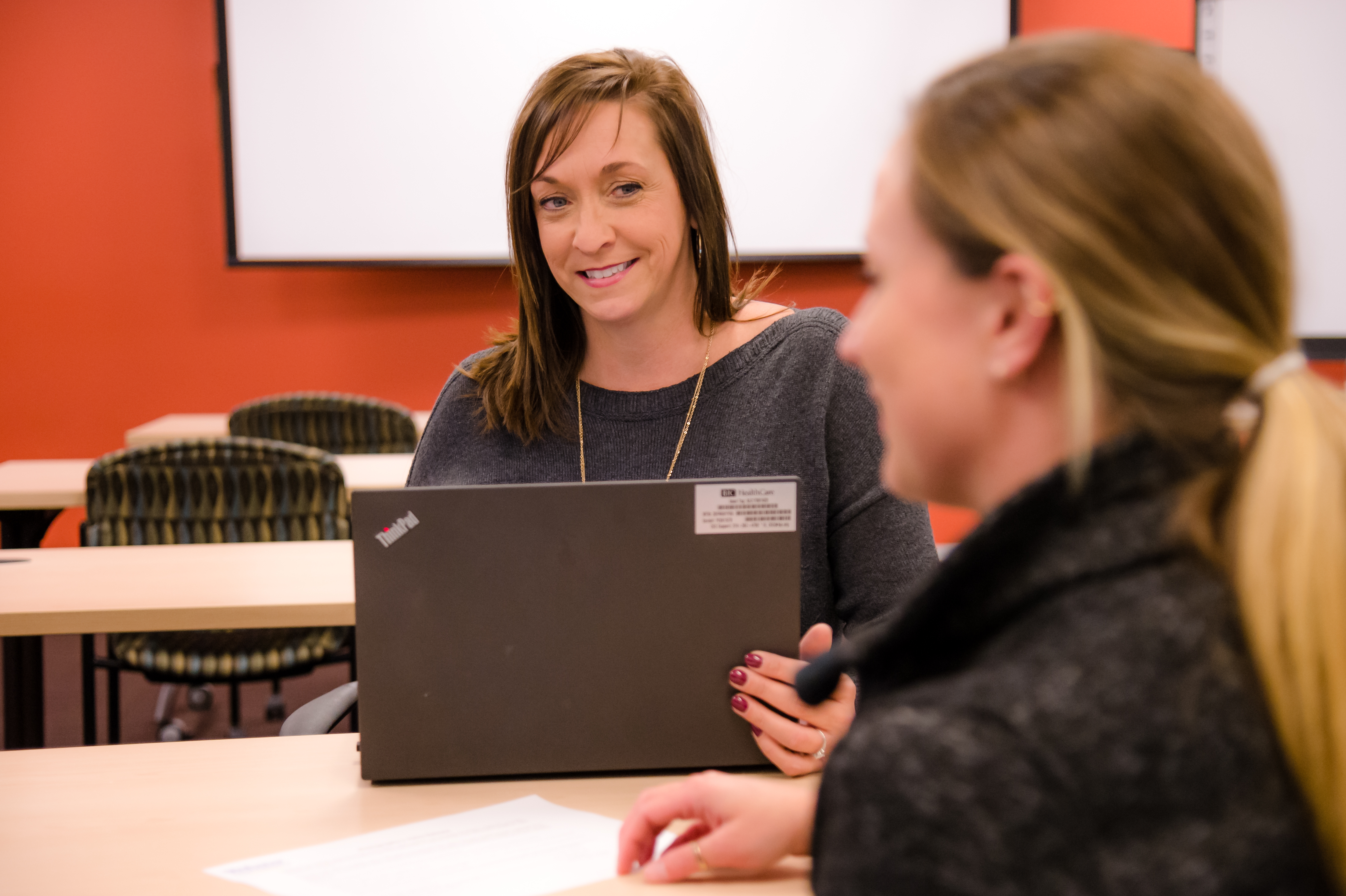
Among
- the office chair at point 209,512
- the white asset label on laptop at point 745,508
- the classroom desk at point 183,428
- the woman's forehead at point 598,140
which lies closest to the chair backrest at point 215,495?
the office chair at point 209,512

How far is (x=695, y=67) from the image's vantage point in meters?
3.90

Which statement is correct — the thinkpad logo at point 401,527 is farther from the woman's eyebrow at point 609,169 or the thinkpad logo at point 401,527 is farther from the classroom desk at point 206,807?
the woman's eyebrow at point 609,169

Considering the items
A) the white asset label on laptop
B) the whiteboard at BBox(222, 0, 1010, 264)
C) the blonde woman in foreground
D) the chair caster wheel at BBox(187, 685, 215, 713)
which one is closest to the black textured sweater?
the blonde woman in foreground

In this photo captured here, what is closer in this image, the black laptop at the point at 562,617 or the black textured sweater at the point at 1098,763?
the black textured sweater at the point at 1098,763

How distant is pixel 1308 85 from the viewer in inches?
95.9

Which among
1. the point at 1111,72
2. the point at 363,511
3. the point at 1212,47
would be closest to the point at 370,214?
the point at 1212,47

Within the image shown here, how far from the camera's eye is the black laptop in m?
0.94

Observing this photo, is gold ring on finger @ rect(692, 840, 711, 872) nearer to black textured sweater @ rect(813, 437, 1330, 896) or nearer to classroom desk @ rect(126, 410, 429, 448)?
black textured sweater @ rect(813, 437, 1330, 896)

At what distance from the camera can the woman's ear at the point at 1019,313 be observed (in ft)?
1.81

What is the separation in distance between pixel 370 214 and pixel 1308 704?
376 centimetres

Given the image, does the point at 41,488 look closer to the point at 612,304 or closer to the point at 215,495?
the point at 215,495

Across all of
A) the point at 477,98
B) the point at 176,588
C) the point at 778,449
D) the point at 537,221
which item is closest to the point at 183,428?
the point at 477,98

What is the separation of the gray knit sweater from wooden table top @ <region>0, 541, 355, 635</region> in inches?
10.0

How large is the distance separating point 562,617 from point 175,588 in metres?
0.97
